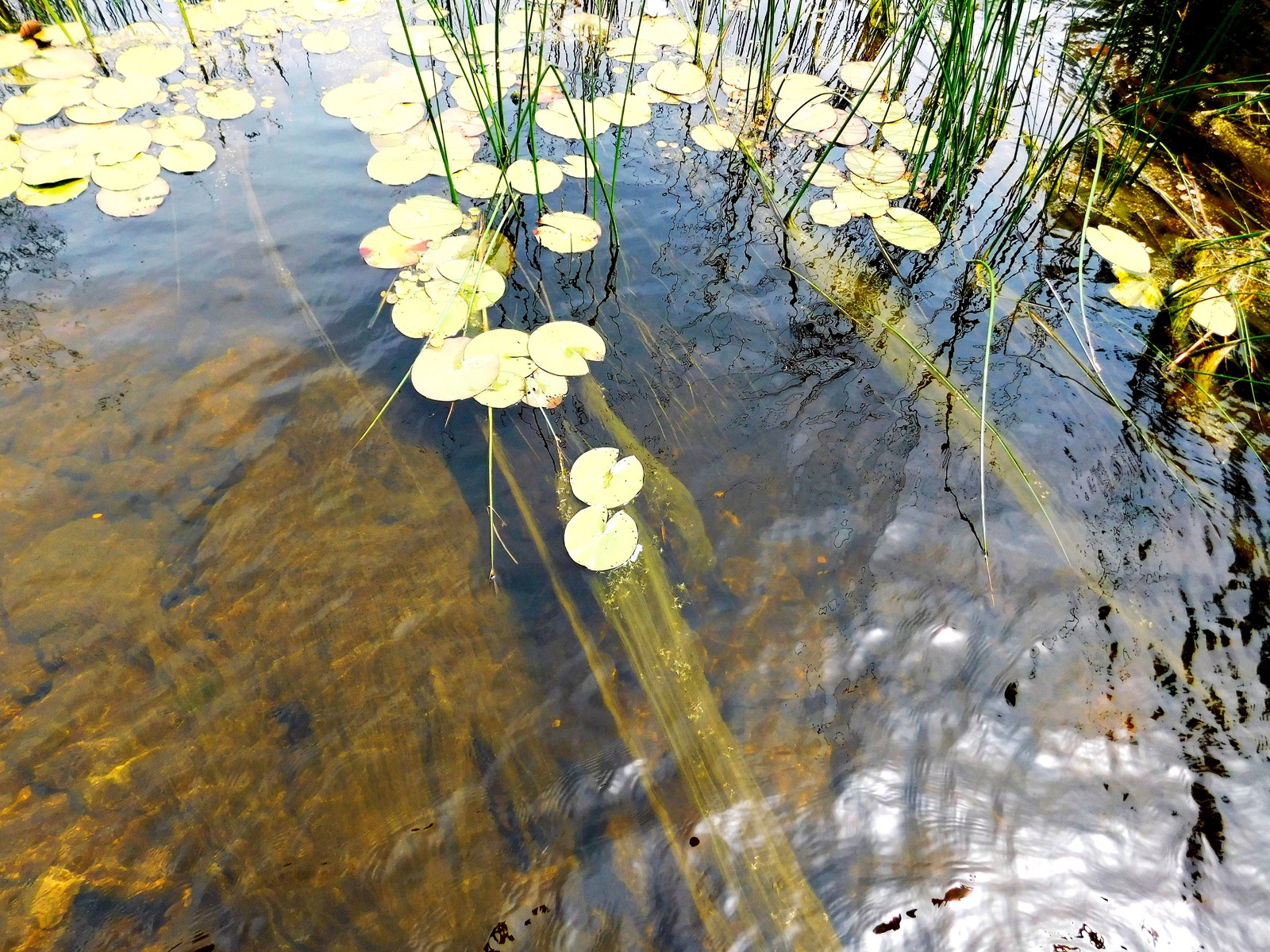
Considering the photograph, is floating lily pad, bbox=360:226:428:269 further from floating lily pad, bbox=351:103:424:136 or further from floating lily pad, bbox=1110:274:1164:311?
floating lily pad, bbox=1110:274:1164:311

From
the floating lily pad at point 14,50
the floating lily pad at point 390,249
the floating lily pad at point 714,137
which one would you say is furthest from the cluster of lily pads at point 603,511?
the floating lily pad at point 14,50

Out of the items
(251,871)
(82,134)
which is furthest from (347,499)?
(82,134)

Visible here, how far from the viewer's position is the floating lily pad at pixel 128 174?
7.25ft

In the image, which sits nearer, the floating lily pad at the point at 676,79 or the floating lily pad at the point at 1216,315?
the floating lily pad at the point at 1216,315

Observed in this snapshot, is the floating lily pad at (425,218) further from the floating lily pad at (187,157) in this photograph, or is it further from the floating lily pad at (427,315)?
the floating lily pad at (187,157)

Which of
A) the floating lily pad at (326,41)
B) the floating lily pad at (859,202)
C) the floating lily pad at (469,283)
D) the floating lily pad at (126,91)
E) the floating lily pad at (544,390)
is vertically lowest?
the floating lily pad at (544,390)

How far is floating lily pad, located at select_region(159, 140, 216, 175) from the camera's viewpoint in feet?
7.55

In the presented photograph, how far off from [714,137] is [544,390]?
1505mm

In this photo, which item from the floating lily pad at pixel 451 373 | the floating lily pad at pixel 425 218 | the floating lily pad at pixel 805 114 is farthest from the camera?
the floating lily pad at pixel 805 114

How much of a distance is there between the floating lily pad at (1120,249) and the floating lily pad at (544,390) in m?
1.76

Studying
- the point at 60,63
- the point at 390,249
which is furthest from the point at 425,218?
the point at 60,63

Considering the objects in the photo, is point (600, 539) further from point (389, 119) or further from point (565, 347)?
point (389, 119)

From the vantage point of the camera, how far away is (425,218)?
2113 mm

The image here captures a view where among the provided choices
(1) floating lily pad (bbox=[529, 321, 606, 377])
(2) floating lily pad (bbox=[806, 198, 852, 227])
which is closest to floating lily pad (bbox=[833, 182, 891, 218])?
(2) floating lily pad (bbox=[806, 198, 852, 227])
